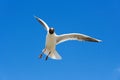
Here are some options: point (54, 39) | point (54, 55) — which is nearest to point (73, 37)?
point (54, 39)

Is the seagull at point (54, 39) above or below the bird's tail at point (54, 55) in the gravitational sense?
above

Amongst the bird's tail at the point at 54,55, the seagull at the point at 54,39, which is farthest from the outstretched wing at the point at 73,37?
the bird's tail at the point at 54,55

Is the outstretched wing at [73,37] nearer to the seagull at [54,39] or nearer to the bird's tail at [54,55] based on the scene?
the seagull at [54,39]

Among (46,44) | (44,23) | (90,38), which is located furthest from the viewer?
(44,23)

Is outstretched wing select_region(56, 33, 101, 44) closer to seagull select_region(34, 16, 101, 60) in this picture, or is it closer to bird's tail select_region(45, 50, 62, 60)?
seagull select_region(34, 16, 101, 60)

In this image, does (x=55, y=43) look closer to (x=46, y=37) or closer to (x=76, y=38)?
(x=46, y=37)

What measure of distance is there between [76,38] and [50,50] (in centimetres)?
164

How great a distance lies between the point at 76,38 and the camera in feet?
36.9

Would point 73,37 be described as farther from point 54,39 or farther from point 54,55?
point 54,55

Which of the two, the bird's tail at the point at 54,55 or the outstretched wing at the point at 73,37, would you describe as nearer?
the bird's tail at the point at 54,55

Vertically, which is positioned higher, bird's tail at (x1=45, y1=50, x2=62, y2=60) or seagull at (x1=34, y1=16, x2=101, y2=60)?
seagull at (x1=34, y1=16, x2=101, y2=60)

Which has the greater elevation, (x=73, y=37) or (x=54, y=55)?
(x=73, y=37)

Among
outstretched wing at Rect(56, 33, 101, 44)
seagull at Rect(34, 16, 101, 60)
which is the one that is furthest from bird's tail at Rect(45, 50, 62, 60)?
outstretched wing at Rect(56, 33, 101, 44)

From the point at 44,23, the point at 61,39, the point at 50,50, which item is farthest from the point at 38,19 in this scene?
the point at 50,50
